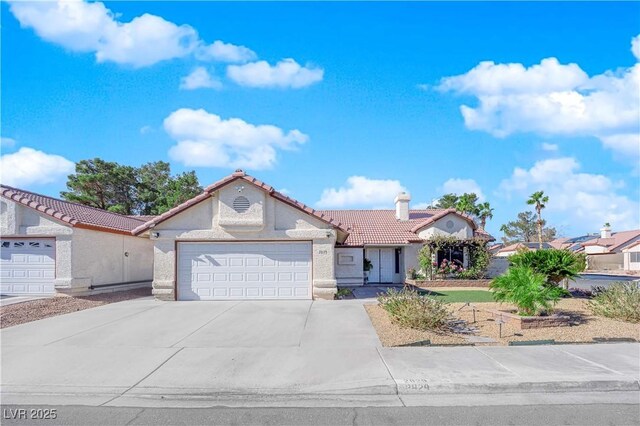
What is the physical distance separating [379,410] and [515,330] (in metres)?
6.16

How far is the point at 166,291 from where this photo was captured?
15.7 meters

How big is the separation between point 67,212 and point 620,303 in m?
19.5

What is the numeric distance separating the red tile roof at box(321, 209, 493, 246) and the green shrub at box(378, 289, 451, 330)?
11167 mm

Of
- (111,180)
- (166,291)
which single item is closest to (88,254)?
(166,291)

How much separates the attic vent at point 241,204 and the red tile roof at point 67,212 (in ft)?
20.8

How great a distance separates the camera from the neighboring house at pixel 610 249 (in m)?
49.7

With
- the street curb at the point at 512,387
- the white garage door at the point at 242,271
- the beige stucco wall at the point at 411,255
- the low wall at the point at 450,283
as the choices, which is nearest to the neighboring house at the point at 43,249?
the white garage door at the point at 242,271

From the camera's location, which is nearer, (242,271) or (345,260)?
(242,271)

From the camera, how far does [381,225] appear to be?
1048 inches

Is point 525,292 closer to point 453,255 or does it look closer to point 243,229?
point 243,229

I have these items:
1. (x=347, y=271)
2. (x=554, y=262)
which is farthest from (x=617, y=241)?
(x=554, y=262)

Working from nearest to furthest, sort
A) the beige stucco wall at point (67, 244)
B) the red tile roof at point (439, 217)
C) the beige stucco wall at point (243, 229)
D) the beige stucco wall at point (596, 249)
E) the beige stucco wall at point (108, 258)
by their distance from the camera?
the beige stucco wall at point (243, 229), the beige stucco wall at point (67, 244), the beige stucco wall at point (108, 258), the red tile roof at point (439, 217), the beige stucco wall at point (596, 249)

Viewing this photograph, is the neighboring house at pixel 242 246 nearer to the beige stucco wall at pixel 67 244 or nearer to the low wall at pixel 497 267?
the beige stucco wall at pixel 67 244

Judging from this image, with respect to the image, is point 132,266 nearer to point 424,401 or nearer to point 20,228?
point 20,228
